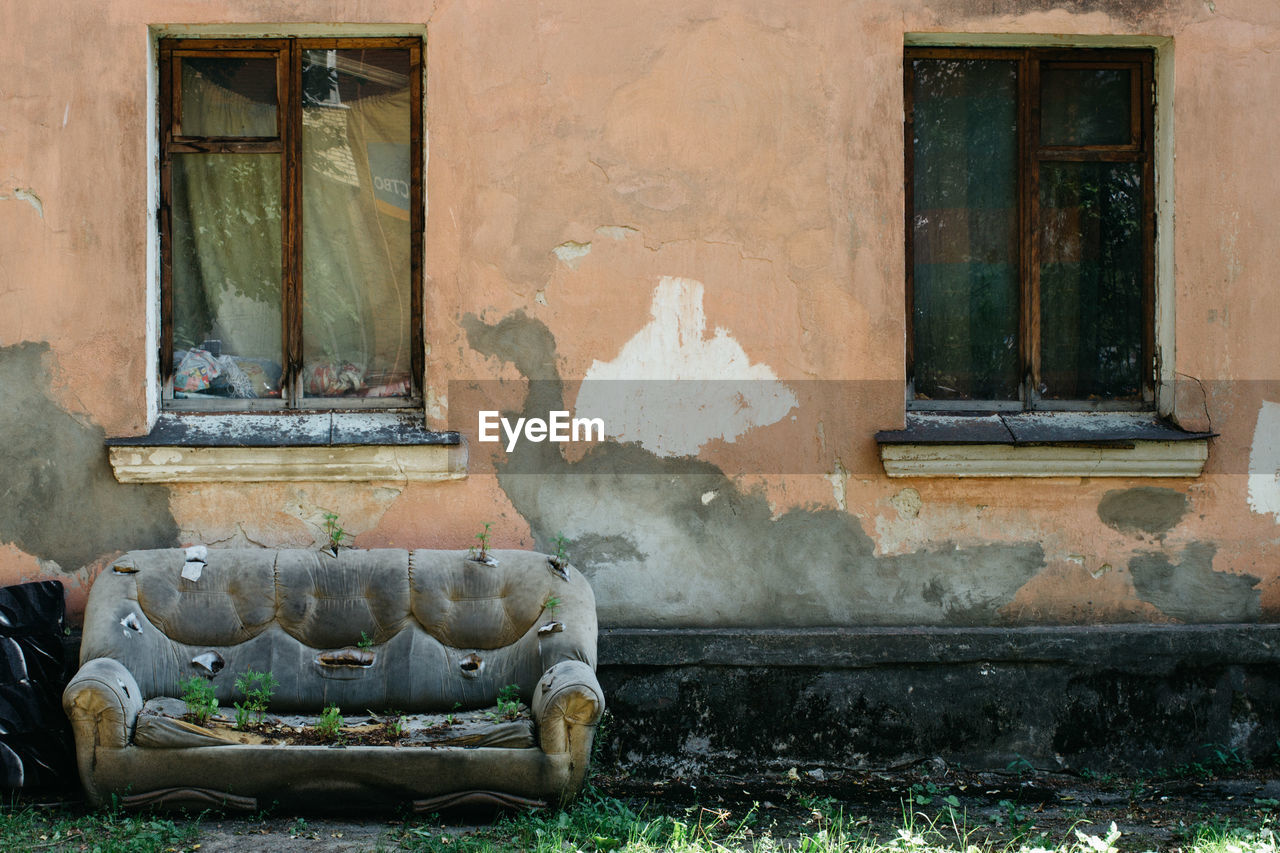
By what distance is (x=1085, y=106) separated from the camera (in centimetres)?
466

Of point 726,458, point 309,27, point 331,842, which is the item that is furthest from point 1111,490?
point 309,27

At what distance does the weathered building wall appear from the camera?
4.29m

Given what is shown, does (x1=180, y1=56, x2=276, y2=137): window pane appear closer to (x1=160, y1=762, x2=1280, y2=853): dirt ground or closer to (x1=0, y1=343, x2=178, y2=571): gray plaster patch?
(x1=0, y1=343, x2=178, y2=571): gray plaster patch

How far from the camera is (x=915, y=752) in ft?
14.1

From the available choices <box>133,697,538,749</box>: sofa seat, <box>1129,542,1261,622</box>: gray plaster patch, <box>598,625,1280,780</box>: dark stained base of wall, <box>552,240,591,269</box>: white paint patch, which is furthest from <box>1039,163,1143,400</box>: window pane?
<box>133,697,538,749</box>: sofa seat

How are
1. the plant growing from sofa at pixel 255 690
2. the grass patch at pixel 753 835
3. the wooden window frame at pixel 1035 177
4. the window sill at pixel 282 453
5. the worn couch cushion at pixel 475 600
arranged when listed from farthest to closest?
the wooden window frame at pixel 1035 177
the window sill at pixel 282 453
the worn couch cushion at pixel 475 600
the plant growing from sofa at pixel 255 690
the grass patch at pixel 753 835

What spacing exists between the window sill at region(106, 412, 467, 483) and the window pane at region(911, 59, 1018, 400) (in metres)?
2.21

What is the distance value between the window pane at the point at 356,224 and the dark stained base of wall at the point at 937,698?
5.44 ft

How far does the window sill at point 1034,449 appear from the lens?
14.2ft

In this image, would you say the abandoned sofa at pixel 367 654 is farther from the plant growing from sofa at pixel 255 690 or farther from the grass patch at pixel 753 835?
the grass patch at pixel 753 835

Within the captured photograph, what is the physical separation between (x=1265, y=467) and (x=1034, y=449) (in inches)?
42.4

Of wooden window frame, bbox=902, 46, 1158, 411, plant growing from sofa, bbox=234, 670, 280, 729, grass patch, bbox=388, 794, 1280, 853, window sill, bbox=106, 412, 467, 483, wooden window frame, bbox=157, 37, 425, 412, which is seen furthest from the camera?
wooden window frame, bbox=902, 46, 1158, 411

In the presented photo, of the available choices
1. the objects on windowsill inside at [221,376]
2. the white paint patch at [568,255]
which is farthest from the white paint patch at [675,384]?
the objects on windowsill inside at [221,376]

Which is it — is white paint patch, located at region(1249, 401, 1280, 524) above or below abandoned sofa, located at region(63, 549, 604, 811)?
above
